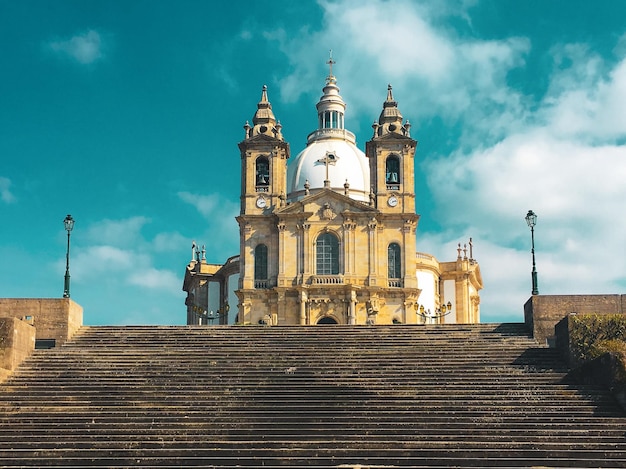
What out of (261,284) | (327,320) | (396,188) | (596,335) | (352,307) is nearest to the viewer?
(596,335)

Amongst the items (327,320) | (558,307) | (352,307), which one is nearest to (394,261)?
(352,307)

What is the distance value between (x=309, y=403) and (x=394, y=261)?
29.4 meters

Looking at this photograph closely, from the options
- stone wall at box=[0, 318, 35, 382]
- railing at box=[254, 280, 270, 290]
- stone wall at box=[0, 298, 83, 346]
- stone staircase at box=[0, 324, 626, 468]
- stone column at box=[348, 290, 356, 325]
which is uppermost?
railing at box=[254, 280, 270, 290]

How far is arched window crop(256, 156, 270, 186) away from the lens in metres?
59.5

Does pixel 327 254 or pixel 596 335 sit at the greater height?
pixel 327 254

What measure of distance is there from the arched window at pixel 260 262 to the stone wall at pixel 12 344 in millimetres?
23625

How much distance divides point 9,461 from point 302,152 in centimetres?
4735

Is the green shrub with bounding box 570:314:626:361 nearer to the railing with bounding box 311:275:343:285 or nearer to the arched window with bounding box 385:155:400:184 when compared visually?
the railing with bounding box 311:275:343:285

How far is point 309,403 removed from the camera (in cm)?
2888

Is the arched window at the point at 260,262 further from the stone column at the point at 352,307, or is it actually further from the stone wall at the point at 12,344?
the stone wall at the point at 12,344

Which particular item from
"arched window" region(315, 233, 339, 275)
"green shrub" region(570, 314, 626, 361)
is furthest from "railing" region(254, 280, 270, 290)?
"green shrub" region(570, 314, 626, 361)

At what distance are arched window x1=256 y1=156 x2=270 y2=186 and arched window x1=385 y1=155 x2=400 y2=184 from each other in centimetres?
715

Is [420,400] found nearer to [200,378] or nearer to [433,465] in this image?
[433,465]

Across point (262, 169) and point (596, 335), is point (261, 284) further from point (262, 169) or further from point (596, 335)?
point (596, 335)
